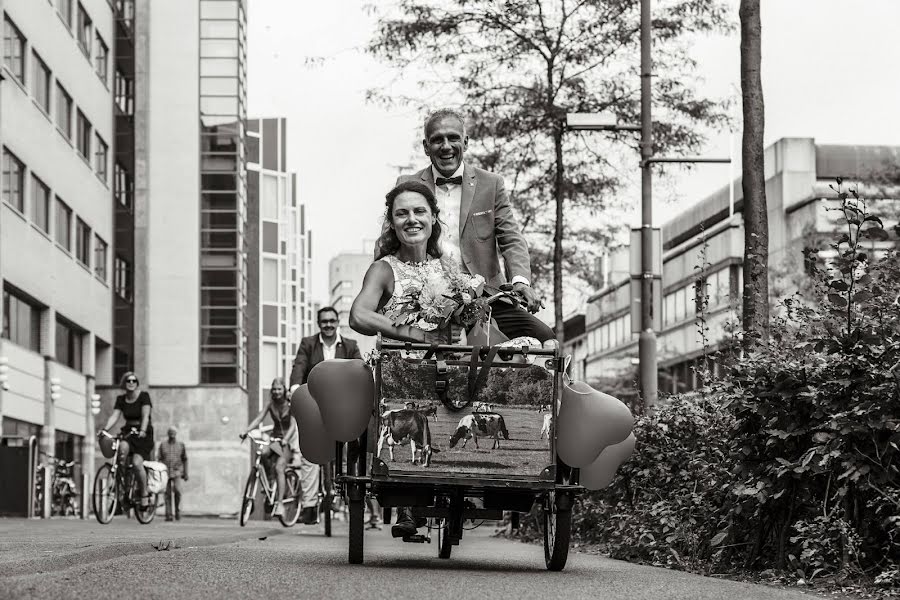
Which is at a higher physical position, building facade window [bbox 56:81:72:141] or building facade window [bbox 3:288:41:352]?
building facade window [bbox 56:81:72:141]

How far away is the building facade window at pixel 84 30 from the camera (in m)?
51.3

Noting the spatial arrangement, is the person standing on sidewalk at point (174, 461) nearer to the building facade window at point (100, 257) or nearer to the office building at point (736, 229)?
the building facade window at point (100, 257)

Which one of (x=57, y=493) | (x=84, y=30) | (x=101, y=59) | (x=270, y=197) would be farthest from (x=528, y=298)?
(x=270, y=197)

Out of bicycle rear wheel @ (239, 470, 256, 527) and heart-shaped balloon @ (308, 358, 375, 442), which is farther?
bicycle rear wheel @ (239, 470, 256, 527)

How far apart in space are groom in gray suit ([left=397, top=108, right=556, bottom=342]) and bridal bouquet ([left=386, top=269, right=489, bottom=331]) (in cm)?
69

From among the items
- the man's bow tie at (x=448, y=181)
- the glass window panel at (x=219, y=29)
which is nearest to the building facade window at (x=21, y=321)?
the glass window panel at (x=219, y=29)

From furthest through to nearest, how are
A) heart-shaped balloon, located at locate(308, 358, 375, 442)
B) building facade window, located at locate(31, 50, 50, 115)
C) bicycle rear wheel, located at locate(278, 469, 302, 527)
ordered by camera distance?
building facade window, located at locate(31, 50, 50, 115)
bicycle rear wheel, located at locate(278, 469, 302, 527)
heart-shaped balloon, located at locate(308, 358, 375, 442)

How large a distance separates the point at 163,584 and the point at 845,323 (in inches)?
141

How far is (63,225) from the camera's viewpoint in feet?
157

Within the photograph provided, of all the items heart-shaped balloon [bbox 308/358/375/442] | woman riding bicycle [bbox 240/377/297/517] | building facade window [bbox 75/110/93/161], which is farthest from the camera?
building facade window [bbox 75/110/93/161]

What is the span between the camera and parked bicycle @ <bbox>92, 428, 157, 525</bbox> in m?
19.7

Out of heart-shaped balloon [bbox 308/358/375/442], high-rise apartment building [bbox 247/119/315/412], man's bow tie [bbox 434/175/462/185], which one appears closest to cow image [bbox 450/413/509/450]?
heart-shaped balloon [bbox 308/358/375/442]

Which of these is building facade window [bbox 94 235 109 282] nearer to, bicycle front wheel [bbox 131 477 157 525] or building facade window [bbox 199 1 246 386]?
building facade window [bbox 199 1 246 386]

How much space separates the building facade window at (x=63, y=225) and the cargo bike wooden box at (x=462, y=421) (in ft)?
132
